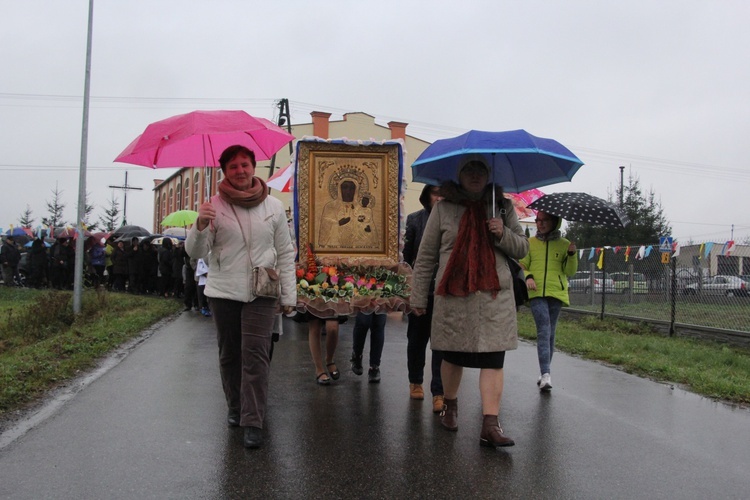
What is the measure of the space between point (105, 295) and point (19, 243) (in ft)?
39.5

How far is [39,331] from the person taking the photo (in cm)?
1116

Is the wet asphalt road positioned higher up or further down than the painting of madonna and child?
further down

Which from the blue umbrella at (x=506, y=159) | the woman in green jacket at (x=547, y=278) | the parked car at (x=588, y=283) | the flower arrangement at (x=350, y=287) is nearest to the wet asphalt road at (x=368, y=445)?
the woman in green jacket at (x=547, y=278)

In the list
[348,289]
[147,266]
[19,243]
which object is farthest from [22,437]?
[19,243]

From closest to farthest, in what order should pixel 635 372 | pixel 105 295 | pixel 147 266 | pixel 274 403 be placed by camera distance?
pixel 274 403, pixel 635 372, pixel 105 295, pixel 147 266

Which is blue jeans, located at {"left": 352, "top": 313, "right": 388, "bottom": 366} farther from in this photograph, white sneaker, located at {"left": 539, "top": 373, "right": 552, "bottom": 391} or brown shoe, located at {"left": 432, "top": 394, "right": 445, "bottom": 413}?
white sneaker, located at {"left": 539, "top": 373, "right": 552, "bottom": 391}

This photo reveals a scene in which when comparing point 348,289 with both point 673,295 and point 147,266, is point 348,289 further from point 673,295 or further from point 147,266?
point 147,266

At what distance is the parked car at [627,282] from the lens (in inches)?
520

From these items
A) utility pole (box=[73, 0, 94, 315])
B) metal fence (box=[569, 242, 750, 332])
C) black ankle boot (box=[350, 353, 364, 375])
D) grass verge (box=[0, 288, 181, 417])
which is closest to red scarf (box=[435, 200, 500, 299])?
black ankle boot (box=[350, 353, 364, 375])

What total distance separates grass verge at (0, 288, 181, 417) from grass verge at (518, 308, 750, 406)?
6.43m

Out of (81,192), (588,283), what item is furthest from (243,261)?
(588,283)

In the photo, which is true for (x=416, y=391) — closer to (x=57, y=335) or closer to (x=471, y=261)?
(x=471, y=261)

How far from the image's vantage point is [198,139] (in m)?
5.93

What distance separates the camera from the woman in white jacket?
460cm
